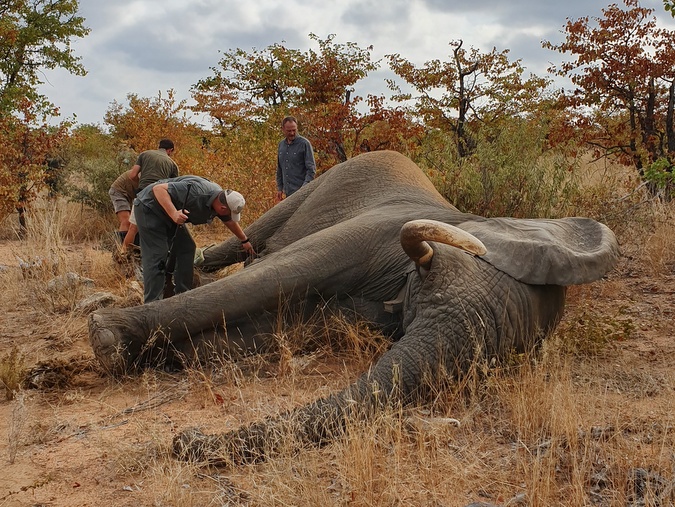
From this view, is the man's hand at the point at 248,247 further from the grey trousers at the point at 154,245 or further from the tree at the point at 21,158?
the tree at the point at 21,158

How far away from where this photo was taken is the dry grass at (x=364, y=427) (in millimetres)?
3027

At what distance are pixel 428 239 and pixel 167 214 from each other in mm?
2938

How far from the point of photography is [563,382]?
405 cm

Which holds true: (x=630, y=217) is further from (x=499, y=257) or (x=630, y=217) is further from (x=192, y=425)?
(x=192, y=425)

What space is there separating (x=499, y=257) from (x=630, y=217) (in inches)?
189

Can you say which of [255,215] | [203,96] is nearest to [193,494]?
[255,215]

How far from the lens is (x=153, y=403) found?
444 centimetres

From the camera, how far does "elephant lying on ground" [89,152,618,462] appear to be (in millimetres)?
3699

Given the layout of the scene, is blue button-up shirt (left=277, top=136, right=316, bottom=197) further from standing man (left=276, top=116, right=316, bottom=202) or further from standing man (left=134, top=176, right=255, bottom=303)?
standing man (left=134, top=176, right=255, bottom=303)

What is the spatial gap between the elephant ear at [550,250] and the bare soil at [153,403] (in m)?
0.63

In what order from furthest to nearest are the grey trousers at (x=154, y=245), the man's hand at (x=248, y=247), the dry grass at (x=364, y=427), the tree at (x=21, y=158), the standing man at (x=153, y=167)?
the tree at (x=21, y=158) < the standing man at (x=153, y=167) < the man's hand at (x=248, y=247) < the grey trousers at (x=154, y=245) < the dry grass at (x=364, y=427)

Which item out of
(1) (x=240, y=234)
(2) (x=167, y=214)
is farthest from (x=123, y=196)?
(2) (x=167, y=214)

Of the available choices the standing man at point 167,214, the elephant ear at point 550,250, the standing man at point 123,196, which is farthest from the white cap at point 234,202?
the standing man at point 123,196

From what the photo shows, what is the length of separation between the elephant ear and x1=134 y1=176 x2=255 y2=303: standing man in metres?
2.50
